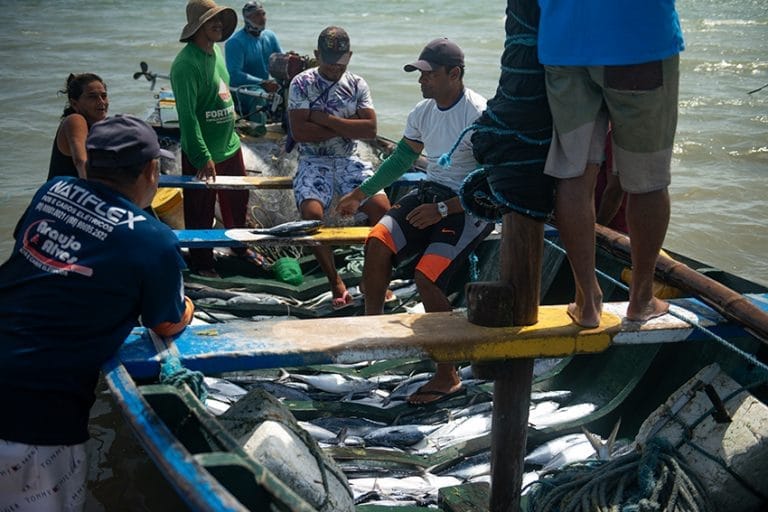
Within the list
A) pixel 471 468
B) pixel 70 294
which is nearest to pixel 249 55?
pixel 471 468

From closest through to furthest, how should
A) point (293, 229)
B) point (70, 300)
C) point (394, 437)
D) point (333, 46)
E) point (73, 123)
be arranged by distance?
1. point (70, 300)
2. point (394, 437)
3. point (73, 123)
4. point (293, 229)
5. point (333, 46)

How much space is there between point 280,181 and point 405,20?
28.7 meters

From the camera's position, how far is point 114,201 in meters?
3.13

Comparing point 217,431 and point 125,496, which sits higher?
point 217,431

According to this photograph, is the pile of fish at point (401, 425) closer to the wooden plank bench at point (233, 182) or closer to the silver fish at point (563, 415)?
the silver fish at point (563, 415)

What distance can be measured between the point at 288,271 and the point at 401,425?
256cm

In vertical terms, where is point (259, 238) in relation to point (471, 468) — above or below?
above

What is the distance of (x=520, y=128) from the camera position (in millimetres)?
3588

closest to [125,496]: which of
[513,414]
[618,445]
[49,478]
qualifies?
[49,478]

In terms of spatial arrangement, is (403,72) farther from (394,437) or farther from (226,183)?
(394,437)

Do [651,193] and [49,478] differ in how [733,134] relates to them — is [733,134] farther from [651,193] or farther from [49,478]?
[49,478]

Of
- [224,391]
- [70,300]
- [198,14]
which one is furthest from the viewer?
[198,14]

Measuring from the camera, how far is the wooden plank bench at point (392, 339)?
3525 mm

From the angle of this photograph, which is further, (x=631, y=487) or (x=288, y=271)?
(x=288, y=271)
